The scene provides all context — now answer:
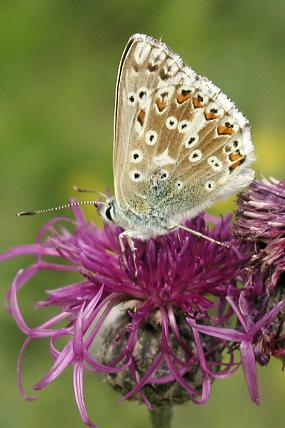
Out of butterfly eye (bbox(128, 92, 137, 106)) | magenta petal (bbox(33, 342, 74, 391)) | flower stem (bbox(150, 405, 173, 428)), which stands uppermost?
butterfly eye (bbox(128, 92, 137, 106))

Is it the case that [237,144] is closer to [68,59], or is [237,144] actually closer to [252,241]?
[252,241]

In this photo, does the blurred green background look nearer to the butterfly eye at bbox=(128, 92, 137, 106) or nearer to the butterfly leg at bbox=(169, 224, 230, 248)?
the butterfly leg at bbox=(169, 224, 230, 248)

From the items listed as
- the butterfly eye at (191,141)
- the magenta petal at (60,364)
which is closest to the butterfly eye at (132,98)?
the butterfly eye at (191,141)

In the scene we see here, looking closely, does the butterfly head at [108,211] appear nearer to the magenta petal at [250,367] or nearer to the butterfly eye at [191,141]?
the butterfly eye at [191,141]

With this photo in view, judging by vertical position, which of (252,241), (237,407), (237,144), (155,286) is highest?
(237,144)

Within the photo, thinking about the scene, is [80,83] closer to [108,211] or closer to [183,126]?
[108,211]

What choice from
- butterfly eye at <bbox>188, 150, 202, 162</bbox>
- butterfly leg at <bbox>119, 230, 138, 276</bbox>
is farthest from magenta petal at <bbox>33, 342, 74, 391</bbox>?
butterfly eye at <bbox>188, 150, 202, 162</bbox>

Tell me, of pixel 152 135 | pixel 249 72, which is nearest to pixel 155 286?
pixel 152 135

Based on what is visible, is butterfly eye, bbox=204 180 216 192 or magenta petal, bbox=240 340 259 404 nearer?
magenta petal, bbox=240 340 259 404
